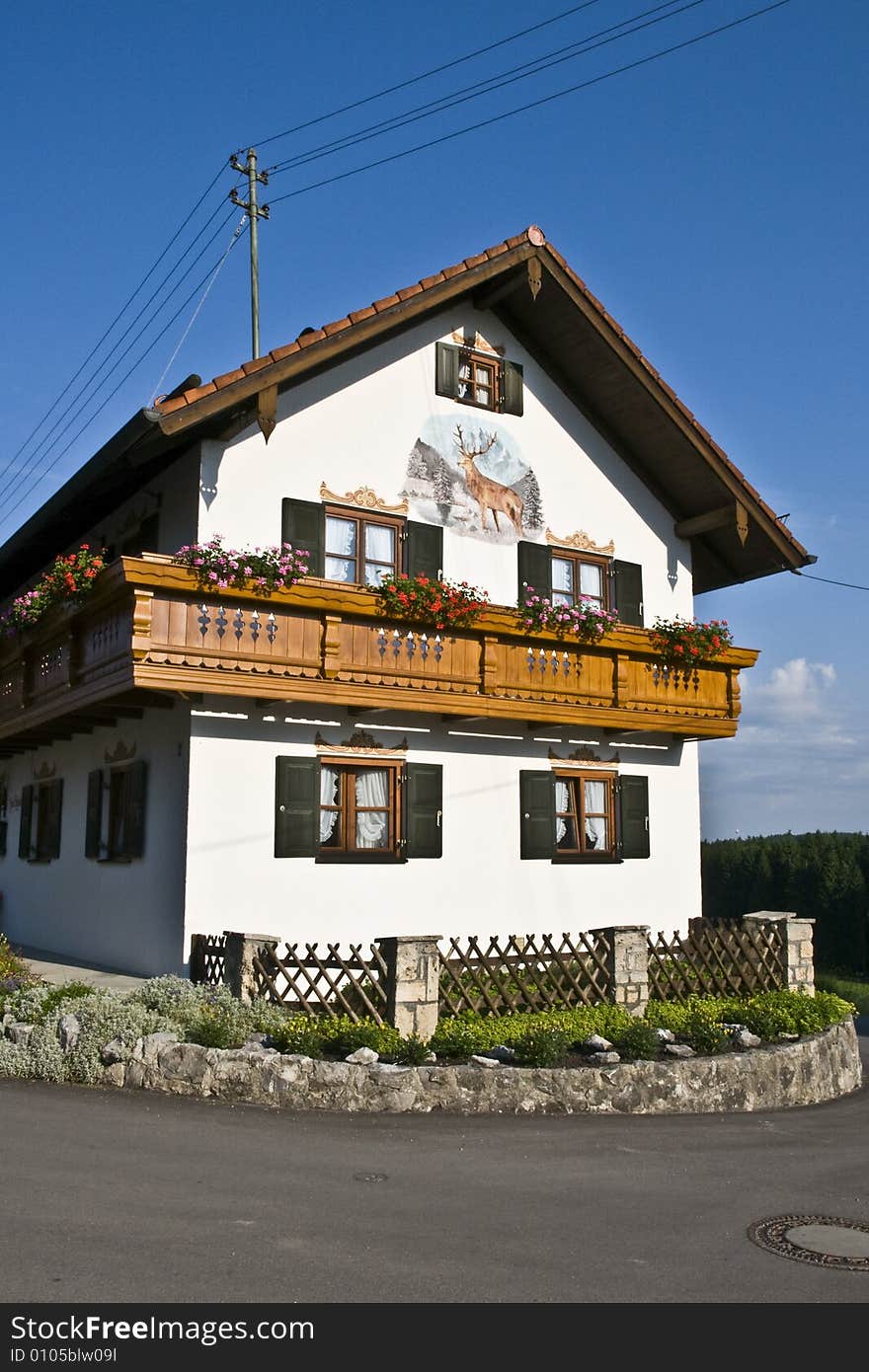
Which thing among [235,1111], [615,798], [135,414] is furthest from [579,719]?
[235,1111]

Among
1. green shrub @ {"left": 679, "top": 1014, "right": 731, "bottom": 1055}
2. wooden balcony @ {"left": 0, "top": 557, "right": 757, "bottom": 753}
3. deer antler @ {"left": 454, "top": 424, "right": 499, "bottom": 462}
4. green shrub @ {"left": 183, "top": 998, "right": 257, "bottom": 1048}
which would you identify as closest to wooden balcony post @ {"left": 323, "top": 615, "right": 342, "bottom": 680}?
wooden balcony @ {"left": 0, "top": 557, "right": 757, "bottom": 753}

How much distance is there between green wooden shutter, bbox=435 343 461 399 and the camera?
1777cm

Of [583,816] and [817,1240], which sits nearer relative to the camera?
[817,1240]

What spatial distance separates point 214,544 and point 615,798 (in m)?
7.76

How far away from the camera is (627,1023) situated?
12.6 meters

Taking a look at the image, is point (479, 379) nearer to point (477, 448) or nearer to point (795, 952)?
point (477, 448)

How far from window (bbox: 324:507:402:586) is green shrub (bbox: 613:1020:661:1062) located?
278 inches

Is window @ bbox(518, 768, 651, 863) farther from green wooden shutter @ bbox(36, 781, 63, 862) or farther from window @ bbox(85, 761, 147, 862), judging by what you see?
green wooden shutter @ bbox(36, 781, 63, 862)

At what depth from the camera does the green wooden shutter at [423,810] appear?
635 inches

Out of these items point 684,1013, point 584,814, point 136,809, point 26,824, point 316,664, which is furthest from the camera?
point 26,824

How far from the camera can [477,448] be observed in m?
17.9

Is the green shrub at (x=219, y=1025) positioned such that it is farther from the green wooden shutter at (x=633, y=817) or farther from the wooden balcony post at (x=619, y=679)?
the green wooden shutter at (x=633, y=817)

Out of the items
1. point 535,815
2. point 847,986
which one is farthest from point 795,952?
point 847,986

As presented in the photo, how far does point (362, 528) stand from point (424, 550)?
98 cm
